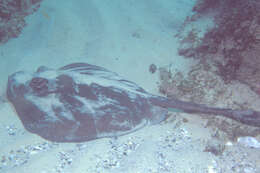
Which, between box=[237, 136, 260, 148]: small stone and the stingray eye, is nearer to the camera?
box=[237, 136, 260, 148]: small stone

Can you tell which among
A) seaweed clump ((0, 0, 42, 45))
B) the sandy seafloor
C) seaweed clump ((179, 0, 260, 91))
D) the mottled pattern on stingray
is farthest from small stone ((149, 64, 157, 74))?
seaweed clump ((0, 0, 42, 45))

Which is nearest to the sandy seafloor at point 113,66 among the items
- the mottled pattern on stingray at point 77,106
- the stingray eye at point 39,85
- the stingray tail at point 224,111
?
the mottled pattern on stingray at point 77,106

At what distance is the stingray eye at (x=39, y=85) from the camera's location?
3930mm

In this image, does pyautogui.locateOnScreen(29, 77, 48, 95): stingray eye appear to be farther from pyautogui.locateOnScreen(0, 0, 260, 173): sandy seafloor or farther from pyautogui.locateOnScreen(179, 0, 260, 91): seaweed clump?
pyautogui.locateOnScreen(179, 0, 260, 91): seaweed clump

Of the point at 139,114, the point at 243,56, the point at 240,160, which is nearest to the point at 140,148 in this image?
the point at 139,114

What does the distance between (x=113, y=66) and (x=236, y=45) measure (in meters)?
3.51

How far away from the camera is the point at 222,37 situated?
Answer: 4.97 m

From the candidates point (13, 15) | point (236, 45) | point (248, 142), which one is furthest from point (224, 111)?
point (13, 15)

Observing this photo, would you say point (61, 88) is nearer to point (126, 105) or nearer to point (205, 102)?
point (126, 105)

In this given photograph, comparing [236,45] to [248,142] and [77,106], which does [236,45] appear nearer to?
[248,142]

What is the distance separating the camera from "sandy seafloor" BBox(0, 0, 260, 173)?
10.2ft

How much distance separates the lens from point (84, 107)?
376 centimetres

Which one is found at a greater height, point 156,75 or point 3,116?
point 156,75

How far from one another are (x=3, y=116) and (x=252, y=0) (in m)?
6.57
